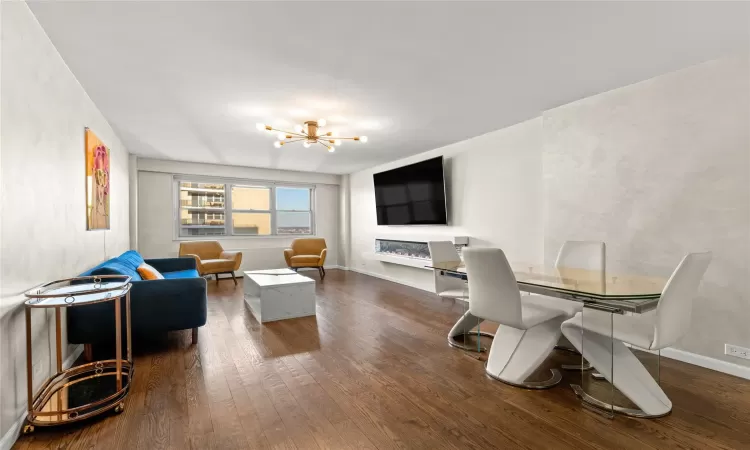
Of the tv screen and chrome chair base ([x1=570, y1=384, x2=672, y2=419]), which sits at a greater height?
the tv screen

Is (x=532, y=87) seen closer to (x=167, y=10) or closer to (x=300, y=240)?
(x=167, y=10)

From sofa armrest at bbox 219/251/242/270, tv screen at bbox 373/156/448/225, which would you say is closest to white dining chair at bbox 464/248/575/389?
tv screen at bbox 373/156/448/225

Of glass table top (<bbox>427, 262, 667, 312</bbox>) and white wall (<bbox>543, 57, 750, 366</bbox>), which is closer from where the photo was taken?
glass table top (<bbox>427, 262, 667, 312</bbox>)

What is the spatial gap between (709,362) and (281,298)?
389 centimetres

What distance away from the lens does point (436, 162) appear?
17.5 feet

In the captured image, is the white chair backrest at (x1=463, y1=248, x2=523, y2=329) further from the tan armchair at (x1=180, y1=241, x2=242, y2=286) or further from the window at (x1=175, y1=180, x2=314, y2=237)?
the window at (x1=175, y1=180, x2=314, y2=237)

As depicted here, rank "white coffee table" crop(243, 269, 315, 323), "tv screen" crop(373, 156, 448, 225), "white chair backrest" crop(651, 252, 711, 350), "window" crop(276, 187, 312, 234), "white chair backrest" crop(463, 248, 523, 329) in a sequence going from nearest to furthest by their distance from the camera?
1. "white chair backrest" crop(651, 252, 711, 350)
2. "white chair backrest" crop(463, 248, 523, 329)
3. "white coffee table" crop(243, 269, 315, 323)
4. "tv screen" crop(373, 156, 448, 225)
5. "window" crop(276, 187, 312, 234)

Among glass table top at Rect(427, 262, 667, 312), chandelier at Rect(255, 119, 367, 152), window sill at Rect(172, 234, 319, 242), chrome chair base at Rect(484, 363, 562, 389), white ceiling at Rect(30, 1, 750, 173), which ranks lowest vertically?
chrome chair base at Rect(484, 363, 562, 389)

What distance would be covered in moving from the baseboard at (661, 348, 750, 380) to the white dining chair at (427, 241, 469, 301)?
1.72 meters

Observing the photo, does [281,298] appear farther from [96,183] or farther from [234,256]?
[234,256]

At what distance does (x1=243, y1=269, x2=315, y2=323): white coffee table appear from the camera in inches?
153

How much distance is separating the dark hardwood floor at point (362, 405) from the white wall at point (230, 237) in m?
4.12

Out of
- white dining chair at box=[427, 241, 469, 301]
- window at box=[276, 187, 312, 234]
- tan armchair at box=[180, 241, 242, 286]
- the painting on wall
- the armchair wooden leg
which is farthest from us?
window at box=[276, 187, 312, 234]

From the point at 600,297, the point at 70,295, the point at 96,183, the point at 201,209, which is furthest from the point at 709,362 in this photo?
the point at 201,209
